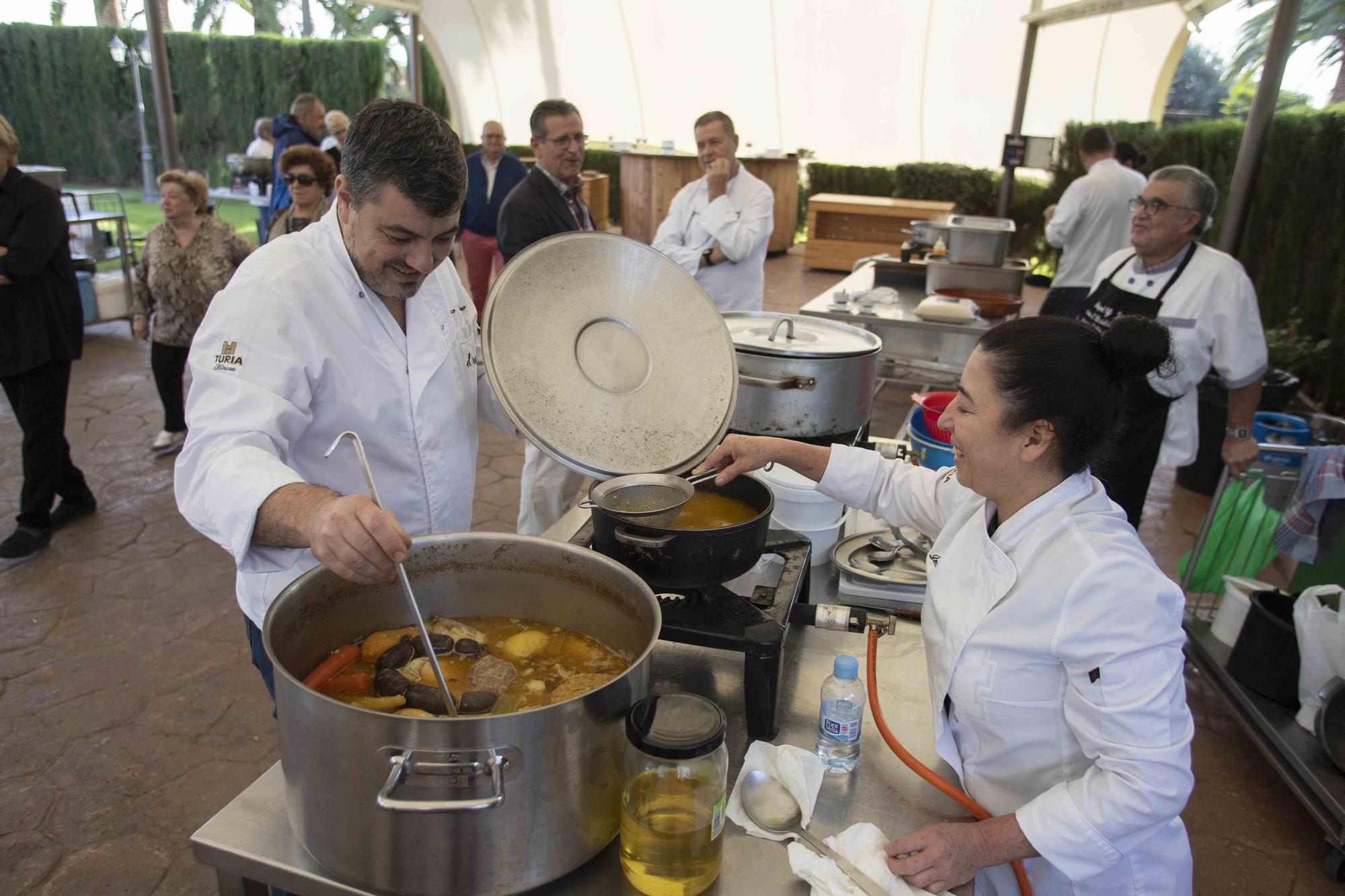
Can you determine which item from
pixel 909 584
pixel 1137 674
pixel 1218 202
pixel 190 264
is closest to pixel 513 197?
pixel 190 264

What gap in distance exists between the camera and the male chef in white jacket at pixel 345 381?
1.23 meters

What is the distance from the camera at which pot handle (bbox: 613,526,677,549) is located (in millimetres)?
1389

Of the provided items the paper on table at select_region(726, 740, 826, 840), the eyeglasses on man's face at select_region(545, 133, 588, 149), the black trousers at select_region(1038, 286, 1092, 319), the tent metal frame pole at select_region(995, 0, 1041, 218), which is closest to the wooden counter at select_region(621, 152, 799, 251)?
the tent metal frame pole at select_region(995, 0, 1041, 218)

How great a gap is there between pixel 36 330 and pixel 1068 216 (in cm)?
643

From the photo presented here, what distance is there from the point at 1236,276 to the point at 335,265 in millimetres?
3230

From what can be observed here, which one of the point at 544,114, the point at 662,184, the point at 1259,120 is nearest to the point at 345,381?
the point at 544,114

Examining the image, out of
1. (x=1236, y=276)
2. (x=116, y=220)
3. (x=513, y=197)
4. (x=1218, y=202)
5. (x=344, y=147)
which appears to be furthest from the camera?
(x=116, y=220)

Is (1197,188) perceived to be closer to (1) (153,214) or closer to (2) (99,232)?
(2) (99,232)

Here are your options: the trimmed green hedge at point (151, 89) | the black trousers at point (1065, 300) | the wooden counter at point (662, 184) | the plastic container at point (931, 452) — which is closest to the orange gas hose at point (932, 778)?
the plastic container at point (931, 452)

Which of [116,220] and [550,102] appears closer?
[550,102]

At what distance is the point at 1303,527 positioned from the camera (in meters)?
3.11

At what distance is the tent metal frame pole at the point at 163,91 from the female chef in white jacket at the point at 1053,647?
8935mm

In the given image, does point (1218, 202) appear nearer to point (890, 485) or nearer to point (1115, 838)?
point (890, 485)

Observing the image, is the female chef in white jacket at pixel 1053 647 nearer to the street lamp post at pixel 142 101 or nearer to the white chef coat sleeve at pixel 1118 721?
the white chef coat sleeve at pixel 1118 721
